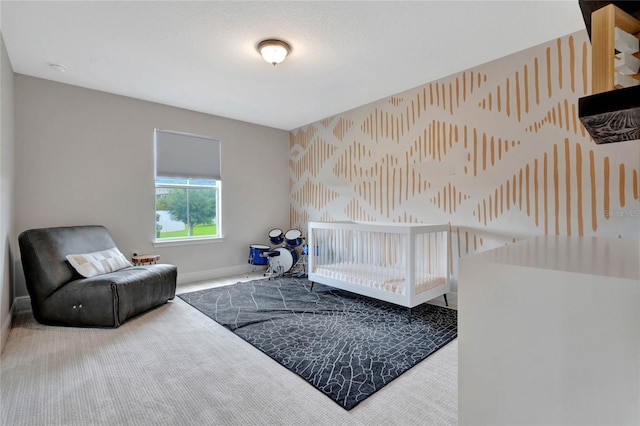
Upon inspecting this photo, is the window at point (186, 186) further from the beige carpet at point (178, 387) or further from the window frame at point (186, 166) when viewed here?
the beige carpet at point (178, 387)

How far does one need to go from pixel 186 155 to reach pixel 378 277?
10.5 ft

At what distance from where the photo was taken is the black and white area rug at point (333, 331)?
6.61ft

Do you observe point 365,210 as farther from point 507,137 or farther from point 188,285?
point 188,285

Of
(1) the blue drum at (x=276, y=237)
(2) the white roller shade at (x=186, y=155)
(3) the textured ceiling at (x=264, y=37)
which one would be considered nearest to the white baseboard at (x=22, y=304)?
(2) the white roller shade at (x=186, y=155)

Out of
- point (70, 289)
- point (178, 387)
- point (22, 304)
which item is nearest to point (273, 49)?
point (178, 387)

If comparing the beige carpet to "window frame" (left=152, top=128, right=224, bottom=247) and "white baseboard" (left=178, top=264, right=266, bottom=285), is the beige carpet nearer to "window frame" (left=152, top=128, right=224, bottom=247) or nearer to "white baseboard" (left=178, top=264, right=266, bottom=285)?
"white baseboard" (left=178, top=264, right=266, bottom=285)

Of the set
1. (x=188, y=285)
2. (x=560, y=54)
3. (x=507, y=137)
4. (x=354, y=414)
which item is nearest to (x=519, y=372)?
(x=354, y=414)

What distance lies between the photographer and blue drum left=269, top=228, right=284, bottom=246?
5040mm

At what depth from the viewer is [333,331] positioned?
8.84ft

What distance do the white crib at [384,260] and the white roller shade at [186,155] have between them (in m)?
1.95

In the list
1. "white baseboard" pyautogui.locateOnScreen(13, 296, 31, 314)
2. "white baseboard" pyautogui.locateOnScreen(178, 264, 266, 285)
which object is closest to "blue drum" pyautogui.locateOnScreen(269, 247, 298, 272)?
"white baseboard" pyautogui.locateOnScreen(178, 264, 266, 285)

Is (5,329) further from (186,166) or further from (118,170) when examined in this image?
(186,166)

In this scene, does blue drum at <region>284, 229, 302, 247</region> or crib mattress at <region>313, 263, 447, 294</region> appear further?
blue drum at <region>284, 229, 302, 247</region>

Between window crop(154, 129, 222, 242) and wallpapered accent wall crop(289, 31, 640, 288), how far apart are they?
81.6 inches
